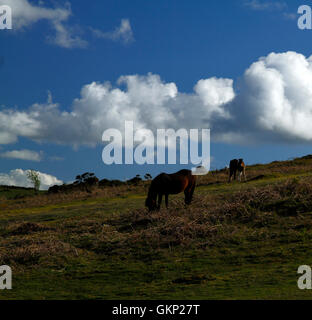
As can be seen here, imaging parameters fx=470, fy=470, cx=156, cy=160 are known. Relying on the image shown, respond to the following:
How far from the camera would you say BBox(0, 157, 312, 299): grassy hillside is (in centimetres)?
1369

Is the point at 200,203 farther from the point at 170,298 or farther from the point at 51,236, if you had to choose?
the point at 170,298

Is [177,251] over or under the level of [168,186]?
under

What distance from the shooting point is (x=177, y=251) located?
1820 centimetres

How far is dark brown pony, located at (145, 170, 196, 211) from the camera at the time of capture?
24.4 m

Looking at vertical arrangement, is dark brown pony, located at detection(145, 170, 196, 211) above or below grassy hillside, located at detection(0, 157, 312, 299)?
above

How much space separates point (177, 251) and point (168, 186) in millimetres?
6994

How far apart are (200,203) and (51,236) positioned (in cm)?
794

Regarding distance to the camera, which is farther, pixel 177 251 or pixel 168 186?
pixel 168 186

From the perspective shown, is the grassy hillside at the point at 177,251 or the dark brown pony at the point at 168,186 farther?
the dark brown pony at the point at 168,186

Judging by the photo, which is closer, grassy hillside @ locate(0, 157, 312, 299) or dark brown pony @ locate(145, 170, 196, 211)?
grassy hillside @ locate(0, 157, 312, 299)

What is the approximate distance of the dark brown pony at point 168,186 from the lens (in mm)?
24381

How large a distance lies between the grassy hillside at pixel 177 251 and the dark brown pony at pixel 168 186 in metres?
0.71

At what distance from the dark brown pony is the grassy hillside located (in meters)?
0.71
